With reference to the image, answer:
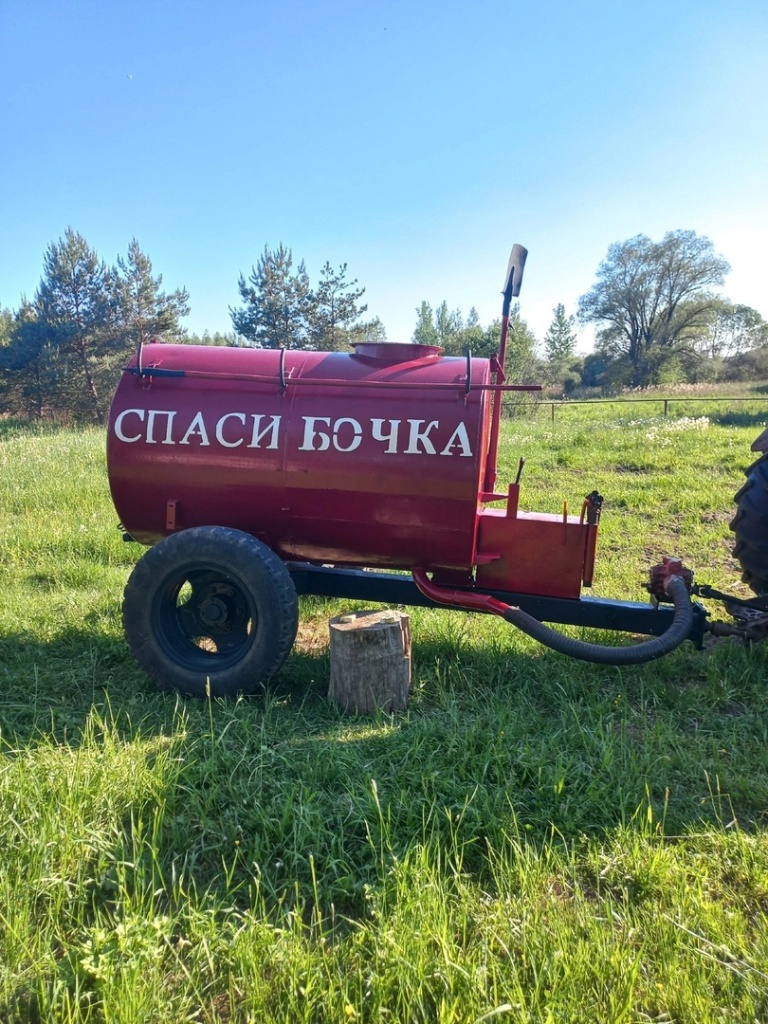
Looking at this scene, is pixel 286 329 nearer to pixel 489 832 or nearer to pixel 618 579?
pixel 618 579

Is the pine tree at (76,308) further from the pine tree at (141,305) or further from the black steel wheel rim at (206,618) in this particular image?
the black steel wheel rim at (206,618)

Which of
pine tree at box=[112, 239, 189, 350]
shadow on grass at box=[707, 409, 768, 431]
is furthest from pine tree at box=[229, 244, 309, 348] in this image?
shadow on grass at box=[707, 409, 768, 431]

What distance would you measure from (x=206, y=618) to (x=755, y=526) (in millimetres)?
3105

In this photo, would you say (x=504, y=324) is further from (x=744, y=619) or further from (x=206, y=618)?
(x=206, y=618)

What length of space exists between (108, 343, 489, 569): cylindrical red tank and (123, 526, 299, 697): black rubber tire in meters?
0.35

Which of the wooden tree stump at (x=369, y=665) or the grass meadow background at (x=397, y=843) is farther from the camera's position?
the wooden tree stump at (x=369, y=665)

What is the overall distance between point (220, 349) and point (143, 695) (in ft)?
6.52

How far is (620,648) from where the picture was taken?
314 centimetres

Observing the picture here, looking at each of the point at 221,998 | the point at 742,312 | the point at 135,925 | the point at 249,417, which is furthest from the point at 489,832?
the point at 742,312

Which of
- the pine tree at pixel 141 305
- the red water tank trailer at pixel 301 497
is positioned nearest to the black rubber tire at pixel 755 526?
the red water tank trailer at pixel 301 497

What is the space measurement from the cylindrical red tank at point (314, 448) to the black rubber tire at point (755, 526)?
5.03 feet

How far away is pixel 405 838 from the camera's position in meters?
2.28

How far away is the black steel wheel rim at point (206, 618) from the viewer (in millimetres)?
3393

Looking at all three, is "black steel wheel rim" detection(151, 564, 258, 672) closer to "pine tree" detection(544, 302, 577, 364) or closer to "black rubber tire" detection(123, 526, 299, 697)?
"black rubber tire" detection(123, 526, 299, 697)
